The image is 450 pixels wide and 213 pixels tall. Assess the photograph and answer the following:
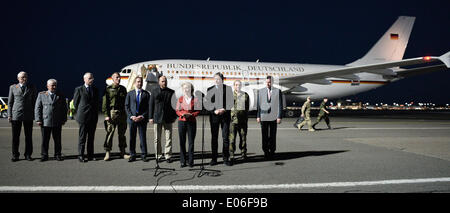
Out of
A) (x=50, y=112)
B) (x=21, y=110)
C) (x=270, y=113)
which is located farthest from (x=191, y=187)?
(x=21, y=110)

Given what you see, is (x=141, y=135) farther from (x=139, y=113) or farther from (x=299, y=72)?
(x=299, y=72)

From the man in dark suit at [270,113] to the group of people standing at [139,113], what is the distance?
0.8 inches

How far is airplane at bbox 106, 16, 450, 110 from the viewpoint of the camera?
712 inches

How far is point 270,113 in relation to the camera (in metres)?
6.24

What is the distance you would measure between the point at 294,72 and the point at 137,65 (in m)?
11.1

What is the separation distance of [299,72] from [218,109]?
1741cm

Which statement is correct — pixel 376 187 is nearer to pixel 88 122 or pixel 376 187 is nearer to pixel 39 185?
pixel 39 185

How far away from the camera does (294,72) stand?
70.5ft

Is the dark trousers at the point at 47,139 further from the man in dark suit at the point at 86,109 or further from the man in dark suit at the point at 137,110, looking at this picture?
the man in dark suit at the point at 137,110

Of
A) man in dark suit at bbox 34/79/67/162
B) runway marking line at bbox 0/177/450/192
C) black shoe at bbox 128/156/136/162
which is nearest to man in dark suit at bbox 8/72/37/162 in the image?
man in dark suit at bbox 34/79/67/162

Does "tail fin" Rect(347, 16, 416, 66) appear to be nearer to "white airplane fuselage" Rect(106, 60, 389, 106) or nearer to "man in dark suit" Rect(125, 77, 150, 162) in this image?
"white airplane fuselage" Rect(106, 60, 389, 106)

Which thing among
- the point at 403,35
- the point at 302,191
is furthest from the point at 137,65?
the point at 403,35

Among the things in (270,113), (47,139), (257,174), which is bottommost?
(257,174)

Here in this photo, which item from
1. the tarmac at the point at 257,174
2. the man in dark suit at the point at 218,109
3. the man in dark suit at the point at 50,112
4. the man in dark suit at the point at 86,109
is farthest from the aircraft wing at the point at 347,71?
the man in dark suit at the point at 50,112
